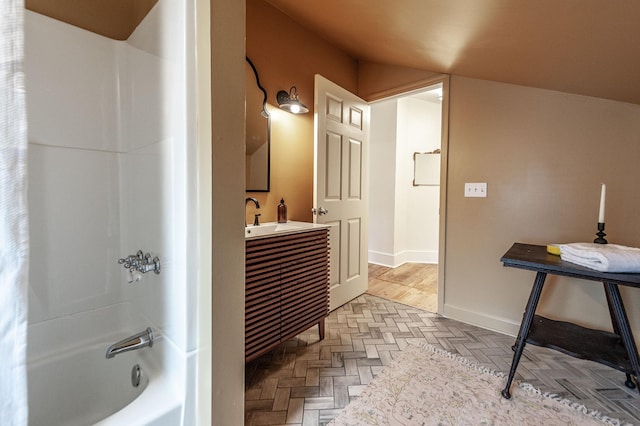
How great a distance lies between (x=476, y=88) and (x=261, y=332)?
245cm

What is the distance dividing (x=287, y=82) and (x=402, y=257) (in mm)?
3157

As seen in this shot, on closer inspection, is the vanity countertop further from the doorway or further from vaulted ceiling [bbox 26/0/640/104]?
the doorway

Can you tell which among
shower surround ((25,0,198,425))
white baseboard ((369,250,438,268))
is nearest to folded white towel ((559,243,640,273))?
shower surround ((25,0,198,425))

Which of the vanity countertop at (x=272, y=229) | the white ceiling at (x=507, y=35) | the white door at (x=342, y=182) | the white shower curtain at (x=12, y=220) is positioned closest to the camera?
the white shower curtain at (x=12, y=220)

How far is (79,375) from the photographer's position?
1176 mm

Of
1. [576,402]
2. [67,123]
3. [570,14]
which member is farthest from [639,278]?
[67,123]

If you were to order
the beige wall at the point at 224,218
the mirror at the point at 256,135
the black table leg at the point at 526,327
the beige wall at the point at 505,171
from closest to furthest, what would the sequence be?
the beige wall at the point at 224,218, the black table leg at the point at 526,327, the beige wall at the point at 505,171, the mirror at the point at 256,135

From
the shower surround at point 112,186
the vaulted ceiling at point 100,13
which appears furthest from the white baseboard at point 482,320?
the vaulted ceiling at point 100,13

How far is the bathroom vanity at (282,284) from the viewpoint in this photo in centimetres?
150

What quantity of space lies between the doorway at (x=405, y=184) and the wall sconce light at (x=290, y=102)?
227 cm

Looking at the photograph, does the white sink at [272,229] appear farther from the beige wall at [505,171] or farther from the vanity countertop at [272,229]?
the beige wall at [505,171]

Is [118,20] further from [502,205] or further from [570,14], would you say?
[502,205]

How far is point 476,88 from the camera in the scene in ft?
7.39

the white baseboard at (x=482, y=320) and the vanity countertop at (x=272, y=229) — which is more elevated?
the vanity countertop at (x=272, y=229)
